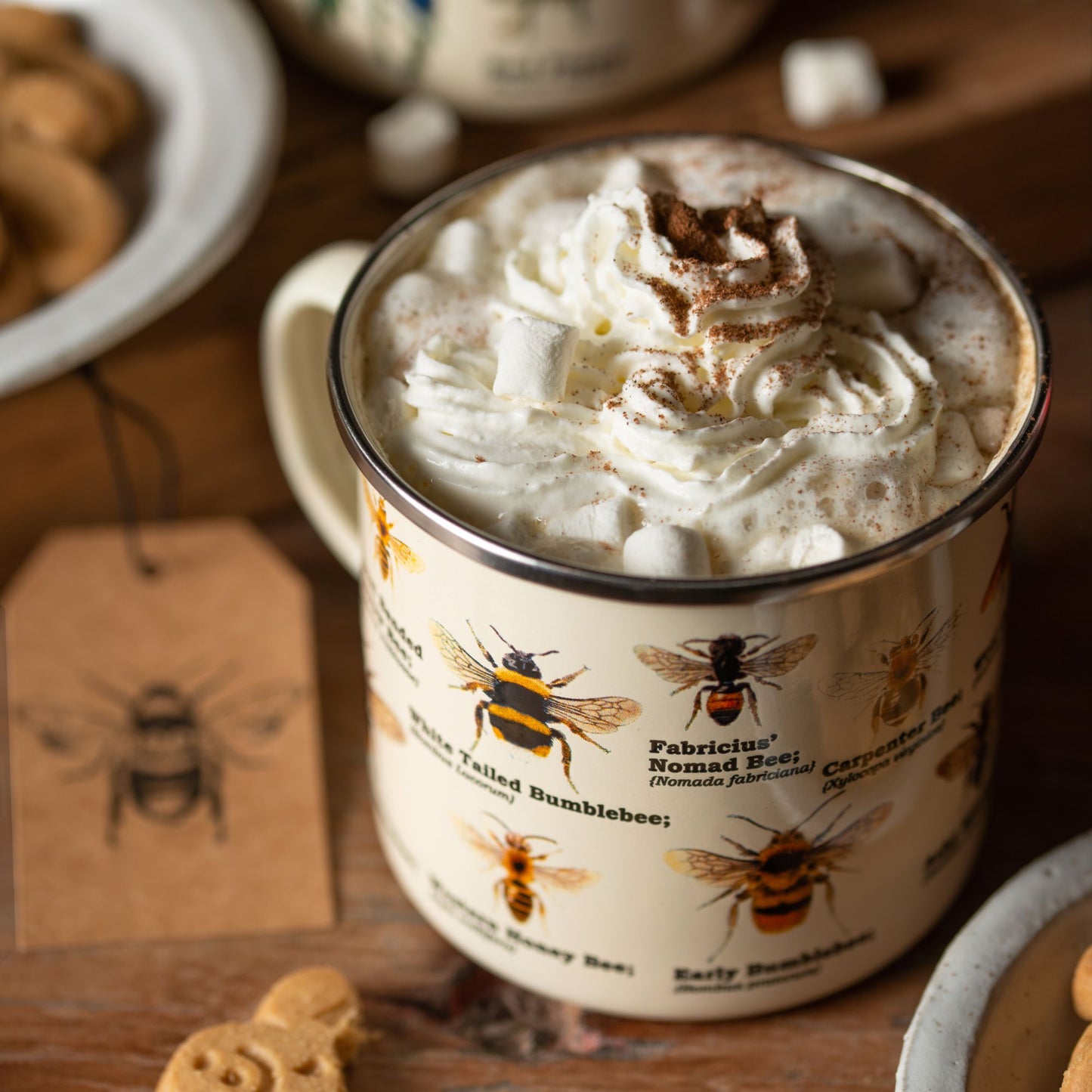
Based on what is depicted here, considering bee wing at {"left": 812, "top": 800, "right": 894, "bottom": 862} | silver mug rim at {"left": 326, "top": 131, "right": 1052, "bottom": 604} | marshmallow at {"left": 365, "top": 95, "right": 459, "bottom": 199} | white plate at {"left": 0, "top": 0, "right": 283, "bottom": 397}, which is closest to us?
silver mug rim at {"left": 326, "top": 131, "right": 1052, "bottom": 604}

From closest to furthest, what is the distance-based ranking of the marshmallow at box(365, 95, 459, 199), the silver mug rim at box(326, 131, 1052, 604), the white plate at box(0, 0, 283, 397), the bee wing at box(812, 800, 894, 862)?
the silver mug rim at box(326, 131, 1052, 604), the bee wing at box(812, 800, 894, 862), the white plate at box(0, 0, 283, 397), the marshmallow at box(365, 95, 459, 199)

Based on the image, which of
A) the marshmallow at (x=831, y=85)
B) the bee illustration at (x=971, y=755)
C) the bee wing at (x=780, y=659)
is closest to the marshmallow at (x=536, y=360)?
the bee wing at (x=780, y=659)

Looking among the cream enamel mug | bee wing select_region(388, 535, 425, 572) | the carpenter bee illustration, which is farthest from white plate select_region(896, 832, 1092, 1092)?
the carpenter bee illustration

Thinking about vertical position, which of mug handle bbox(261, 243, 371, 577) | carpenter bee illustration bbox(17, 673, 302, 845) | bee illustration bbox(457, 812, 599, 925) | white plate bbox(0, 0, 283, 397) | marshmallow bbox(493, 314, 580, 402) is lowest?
carpenter bee illustration bbox(17, 673, 302, 845)

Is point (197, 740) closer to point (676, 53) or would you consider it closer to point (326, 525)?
point (326, 525)

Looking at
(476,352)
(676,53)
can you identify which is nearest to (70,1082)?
(476,352)

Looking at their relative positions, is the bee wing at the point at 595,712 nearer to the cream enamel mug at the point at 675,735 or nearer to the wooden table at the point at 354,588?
the cream enamel mug at the point at 675,735

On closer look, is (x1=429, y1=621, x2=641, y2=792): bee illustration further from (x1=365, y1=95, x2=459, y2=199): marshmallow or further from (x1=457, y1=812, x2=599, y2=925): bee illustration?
(x1=365, y1=95, x2=459, y2=199): marshmallow
